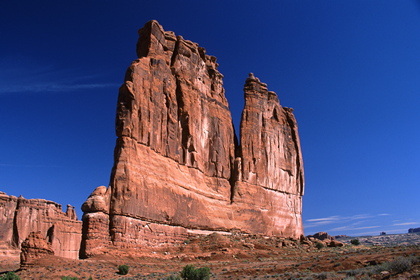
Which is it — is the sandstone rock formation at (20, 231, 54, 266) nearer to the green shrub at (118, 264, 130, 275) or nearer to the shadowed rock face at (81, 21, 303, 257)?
the shadowed rock face at (81, 21, 303, 257)

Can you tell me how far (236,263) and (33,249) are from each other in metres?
15.9

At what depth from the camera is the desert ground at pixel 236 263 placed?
65.0 ft

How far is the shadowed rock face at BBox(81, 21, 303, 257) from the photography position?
34875mm

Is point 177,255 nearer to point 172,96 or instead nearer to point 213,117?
point 172,96

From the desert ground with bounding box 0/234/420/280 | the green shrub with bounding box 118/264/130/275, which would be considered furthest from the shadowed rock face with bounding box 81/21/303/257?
the green shrub with bounding box 118/264/130/275

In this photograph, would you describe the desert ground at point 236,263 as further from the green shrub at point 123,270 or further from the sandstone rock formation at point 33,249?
the sandstone rock formation at point 33,249

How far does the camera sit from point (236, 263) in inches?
1358

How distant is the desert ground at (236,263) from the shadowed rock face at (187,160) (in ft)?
5.75

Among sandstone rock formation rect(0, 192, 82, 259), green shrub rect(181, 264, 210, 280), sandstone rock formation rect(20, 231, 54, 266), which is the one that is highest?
sandstone rock formation rect(0, 192, 82, 259)

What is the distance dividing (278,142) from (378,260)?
3953 cm

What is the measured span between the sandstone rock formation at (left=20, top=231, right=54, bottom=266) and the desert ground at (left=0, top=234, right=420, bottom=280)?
1.49ft

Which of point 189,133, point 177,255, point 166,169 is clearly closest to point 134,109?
point 166,169

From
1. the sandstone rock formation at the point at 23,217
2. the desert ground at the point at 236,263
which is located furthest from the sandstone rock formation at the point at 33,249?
the sandstone rock formation at the point at 23,217

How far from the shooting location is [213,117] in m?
52.3
